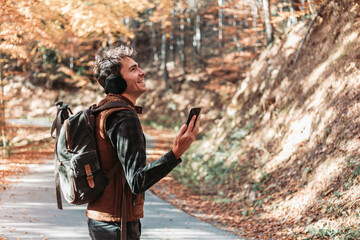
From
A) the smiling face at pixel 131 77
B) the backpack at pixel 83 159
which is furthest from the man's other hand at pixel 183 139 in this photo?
the smiling face at pixel 131 77

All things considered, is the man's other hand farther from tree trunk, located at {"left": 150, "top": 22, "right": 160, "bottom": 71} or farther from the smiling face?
tree trunk, located at {"left": 150, "top": 22, "right": 160, "bottom": 71}

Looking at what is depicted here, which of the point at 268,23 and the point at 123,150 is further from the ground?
the point at 268,23

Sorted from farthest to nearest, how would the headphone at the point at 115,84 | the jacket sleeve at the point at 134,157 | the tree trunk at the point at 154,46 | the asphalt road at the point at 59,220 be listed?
1. the tree trunk at the point at 154,46
2. the asphalt road at the point at 59,220
3. the headphone at the point at 115,84
4. the jacket sleeve at the point at 134,157

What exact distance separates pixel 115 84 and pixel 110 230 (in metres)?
0.97

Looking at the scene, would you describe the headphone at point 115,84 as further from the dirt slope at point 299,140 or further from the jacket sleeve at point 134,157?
the dirt slope at point 299,140

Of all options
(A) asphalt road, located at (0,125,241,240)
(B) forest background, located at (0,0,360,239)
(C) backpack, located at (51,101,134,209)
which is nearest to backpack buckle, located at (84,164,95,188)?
(C) backpack, located at (51,101,134,209)

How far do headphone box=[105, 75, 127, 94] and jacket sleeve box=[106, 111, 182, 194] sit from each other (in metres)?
0.25

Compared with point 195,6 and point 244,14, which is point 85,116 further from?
point 195,6

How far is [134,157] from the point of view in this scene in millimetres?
2146

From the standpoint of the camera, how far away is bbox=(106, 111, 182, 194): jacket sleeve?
2104 millimetres

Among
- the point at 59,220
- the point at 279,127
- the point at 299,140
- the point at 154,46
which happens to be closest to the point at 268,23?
the point at 279,127

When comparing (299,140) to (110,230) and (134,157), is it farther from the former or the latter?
(134,157)

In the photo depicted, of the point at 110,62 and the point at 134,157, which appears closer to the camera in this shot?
the point at 134,157

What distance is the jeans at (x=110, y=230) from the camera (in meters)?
2.39
